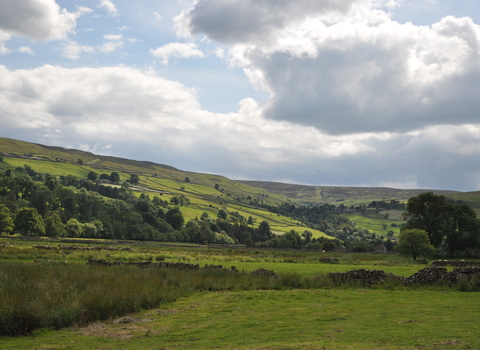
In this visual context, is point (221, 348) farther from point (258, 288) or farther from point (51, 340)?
point (258, 288)

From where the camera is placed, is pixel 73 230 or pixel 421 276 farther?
pixel 73 230

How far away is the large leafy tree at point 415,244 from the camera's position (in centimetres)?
7300

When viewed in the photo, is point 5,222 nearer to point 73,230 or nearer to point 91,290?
point 73,230

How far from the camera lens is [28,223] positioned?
103 m

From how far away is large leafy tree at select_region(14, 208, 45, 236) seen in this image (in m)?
104

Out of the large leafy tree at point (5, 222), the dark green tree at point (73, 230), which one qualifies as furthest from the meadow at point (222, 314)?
the dark green tree at point (73, 230)

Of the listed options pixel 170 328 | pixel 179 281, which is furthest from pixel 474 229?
pixel 170 328

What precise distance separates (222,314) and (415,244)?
63201 millimetres

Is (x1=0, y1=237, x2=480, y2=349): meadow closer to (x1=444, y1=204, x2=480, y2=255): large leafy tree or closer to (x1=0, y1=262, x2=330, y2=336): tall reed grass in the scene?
(x1=0, y1=262, x2=330, y2=336): tall reed grass

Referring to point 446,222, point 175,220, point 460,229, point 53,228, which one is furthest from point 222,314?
point 175,220

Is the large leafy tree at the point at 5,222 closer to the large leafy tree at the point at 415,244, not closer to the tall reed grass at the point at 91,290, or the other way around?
the tall reed grass at the point at 91,290

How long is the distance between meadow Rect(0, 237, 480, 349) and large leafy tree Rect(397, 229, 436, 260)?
49.9m

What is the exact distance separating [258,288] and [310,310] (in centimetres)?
898

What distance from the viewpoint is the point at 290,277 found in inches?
1147
